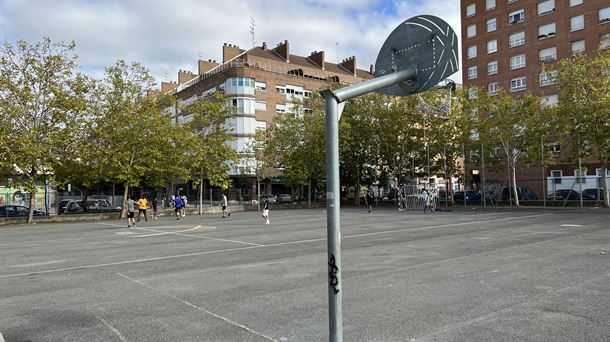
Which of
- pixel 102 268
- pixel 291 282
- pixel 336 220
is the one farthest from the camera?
pixel 102 268

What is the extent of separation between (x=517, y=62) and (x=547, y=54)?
346 centimetres

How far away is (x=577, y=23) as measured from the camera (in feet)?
161

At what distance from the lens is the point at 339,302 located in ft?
10.1

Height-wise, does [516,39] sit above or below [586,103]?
above

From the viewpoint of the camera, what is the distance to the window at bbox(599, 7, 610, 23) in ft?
153

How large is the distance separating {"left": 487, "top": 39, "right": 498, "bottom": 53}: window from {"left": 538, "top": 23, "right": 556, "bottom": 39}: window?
519cm

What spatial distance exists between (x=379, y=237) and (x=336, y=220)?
12.6 m

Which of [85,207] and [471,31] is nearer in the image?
[85,207]

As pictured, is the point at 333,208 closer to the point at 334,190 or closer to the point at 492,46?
the point at 334,190

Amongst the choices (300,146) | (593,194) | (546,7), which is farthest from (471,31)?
(593,194)

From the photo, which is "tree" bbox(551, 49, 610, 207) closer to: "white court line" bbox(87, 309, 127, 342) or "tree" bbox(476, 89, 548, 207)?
"tree" bbox(476, 89, 548, 207)

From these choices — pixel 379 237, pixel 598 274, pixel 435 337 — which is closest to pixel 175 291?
pixel 435 337

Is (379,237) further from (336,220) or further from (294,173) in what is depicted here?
(294,173)

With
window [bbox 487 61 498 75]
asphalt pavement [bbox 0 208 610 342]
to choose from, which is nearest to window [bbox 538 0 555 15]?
window [bbox 487 61 498 75]
